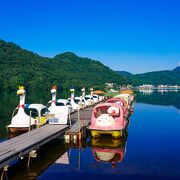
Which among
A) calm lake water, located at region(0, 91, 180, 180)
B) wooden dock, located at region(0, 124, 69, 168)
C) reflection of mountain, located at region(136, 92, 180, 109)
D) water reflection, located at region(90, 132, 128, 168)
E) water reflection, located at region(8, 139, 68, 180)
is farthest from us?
reflection of mountain, located at region(136, 92, 180, 109)

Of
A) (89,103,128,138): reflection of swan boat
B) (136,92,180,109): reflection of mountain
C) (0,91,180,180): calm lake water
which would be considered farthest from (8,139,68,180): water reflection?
(136,92,180,109): reflection of mountain

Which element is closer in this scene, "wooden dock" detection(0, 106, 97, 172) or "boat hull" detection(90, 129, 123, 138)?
"wooden dock" detection(0, 106, 97, 172)

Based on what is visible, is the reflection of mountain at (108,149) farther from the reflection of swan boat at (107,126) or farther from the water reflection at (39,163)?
the water reflection at (39,163)

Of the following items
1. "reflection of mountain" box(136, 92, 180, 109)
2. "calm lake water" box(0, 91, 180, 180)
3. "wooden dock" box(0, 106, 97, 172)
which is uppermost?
"wooden dock" box(0, 106, 97, 172)

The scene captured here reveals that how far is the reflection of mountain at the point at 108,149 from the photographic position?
20469mm

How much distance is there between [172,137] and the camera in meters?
28.5

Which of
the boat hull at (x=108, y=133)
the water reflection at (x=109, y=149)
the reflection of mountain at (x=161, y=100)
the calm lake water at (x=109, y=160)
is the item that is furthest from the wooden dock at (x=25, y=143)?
the reflection of mountain at (x=161, y=100)

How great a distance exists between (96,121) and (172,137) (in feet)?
24.3

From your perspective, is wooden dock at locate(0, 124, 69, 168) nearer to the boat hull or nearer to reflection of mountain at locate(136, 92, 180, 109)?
the boat hull

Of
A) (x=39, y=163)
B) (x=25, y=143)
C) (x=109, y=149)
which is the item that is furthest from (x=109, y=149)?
(x=25, y=143)

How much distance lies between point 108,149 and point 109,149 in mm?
79

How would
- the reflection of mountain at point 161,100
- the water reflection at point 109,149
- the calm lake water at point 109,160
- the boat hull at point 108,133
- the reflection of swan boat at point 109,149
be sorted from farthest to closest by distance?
1. the reflection of mountain at point 161,100
2. the boat hull at point 108,133
3. the reflection of swan boat at point 109,149
4. the water reflection at point 109,149
5. the calm lake water at point 109,160

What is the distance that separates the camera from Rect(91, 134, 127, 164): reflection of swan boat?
20522mm

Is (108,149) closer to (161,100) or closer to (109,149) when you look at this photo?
(109,149)
